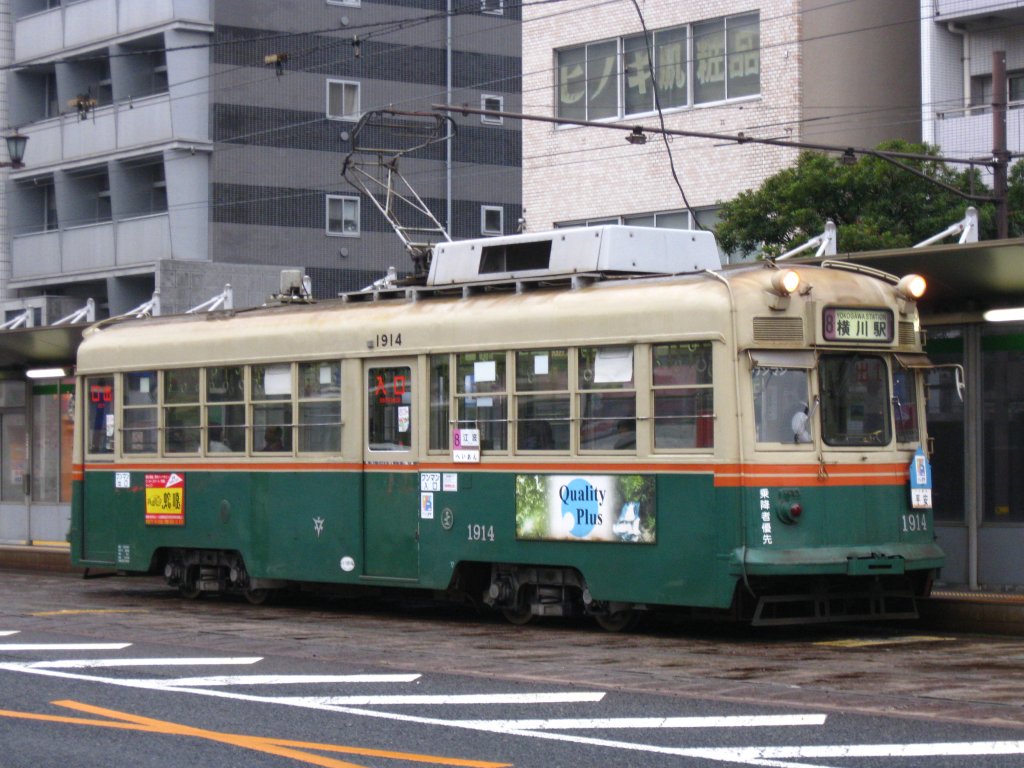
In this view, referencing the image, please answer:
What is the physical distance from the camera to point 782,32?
3134cm

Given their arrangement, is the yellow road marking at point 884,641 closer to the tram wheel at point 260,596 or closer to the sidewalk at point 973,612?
the sidewalk at point 973,612

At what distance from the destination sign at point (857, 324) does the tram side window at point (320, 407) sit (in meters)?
5.01

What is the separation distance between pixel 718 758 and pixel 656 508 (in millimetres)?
5400

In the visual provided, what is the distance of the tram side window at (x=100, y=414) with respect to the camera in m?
19.9

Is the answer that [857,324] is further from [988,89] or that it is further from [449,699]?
[988,89]

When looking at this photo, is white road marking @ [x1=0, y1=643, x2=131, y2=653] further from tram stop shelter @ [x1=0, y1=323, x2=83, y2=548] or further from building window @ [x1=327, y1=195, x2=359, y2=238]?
building window @ [x1=327, y1=195, x2=359, y2=238]

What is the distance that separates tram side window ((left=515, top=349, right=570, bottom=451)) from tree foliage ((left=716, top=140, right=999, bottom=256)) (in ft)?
39.8

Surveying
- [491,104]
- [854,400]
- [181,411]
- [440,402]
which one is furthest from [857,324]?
[491,104]

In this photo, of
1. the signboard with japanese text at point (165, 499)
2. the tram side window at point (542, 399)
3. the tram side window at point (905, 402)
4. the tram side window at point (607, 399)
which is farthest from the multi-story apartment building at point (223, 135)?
the tram side window at point (905, 402)

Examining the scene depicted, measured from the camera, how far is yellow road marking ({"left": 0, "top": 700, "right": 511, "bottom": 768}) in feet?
29.3

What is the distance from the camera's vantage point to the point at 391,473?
54.0 feet

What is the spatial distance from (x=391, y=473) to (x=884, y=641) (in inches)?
188

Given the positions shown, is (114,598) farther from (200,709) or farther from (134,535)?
(200,709)

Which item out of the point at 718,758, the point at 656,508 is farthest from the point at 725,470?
the point at 718,758
